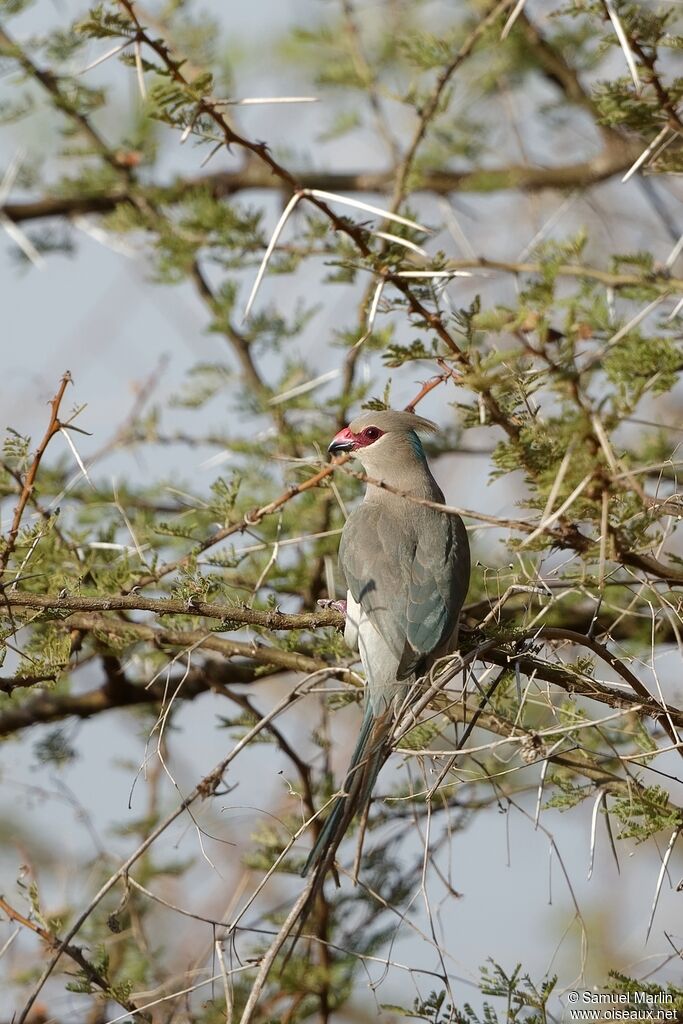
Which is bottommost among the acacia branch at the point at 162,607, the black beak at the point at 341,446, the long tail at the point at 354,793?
the long tail at the point at 354,793

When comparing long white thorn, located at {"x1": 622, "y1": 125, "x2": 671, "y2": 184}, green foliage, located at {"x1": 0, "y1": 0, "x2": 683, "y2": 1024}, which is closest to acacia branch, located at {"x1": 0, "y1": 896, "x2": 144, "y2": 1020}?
green foliage, located at {"x1": 0, "y1": 0, "x2": 683, "y2": 1024}

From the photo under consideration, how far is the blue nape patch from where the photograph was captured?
5.01 metres

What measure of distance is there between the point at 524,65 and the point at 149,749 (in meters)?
4.71

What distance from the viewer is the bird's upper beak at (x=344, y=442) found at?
16.4 feet

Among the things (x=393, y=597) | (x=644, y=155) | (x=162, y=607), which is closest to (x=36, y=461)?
(x=162, y=607)

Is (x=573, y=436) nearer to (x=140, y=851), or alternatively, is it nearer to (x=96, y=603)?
(x=96, y=603)

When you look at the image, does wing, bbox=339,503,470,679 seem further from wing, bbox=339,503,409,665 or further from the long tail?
the long tail

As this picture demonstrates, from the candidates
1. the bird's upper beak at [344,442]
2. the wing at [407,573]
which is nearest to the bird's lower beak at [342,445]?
the bird's upper beak at [344,442]

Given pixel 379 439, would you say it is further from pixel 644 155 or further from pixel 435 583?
pixel 644 155

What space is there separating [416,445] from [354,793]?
6.79 ft

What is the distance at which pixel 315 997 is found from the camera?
4.59 metres

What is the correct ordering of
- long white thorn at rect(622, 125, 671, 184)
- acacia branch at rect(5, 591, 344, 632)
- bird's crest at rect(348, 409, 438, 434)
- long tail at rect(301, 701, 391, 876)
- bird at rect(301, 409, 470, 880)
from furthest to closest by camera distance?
bird's crest at rect(348, 409, 438, 434) → bird at rect(301, 409, 470, 880) → long white thorn at rect(622, 125, 671, 184) → long tail at rect(301, 701, 391, 876) → acacia branch at rect(5, 591, 344, 632)

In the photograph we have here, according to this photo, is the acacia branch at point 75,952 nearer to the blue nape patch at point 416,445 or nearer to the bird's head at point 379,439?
the bird's head at point 379,439

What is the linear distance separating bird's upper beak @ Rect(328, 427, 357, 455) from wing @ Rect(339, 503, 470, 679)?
0.52m
